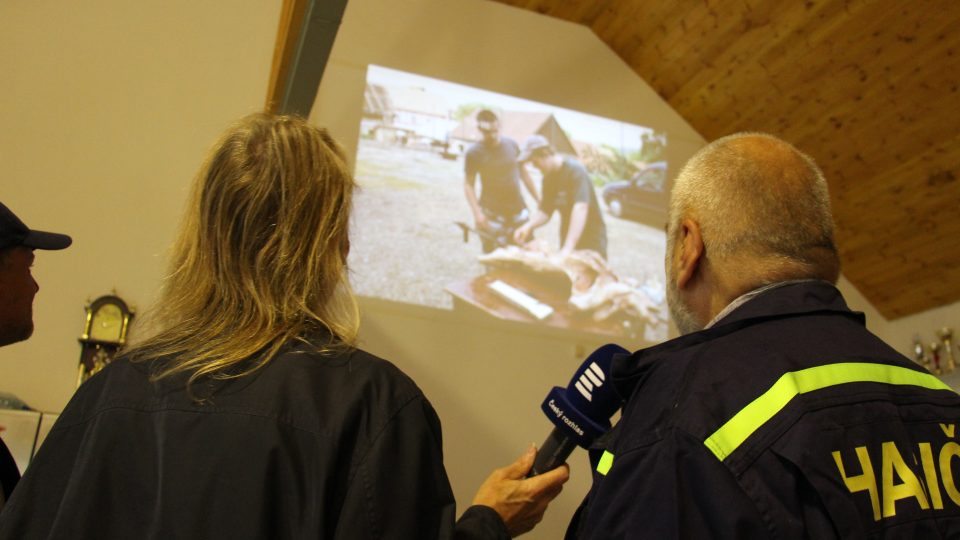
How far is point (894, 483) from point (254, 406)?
869mm

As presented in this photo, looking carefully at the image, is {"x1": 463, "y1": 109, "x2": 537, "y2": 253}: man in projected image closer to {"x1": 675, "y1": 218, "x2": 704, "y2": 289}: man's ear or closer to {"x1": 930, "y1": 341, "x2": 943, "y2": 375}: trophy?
{"x1": 930, "y1": 341, "x2": 943, "y2": 375}: trophy

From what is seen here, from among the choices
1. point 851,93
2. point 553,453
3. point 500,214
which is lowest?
point 553,453

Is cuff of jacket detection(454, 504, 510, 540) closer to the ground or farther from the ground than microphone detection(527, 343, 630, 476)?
closer to the ground

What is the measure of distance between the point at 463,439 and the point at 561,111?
2.56 m

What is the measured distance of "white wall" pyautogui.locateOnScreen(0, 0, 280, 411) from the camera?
513 centimetres

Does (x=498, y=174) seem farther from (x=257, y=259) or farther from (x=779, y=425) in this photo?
(x=779, y=425)

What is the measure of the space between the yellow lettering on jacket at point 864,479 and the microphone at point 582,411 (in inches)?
22.8

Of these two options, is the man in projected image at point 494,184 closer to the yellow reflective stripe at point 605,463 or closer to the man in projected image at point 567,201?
the man in projected image at point 567,201

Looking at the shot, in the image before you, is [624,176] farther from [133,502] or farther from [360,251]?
[133,502]

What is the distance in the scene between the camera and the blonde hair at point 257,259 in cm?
131

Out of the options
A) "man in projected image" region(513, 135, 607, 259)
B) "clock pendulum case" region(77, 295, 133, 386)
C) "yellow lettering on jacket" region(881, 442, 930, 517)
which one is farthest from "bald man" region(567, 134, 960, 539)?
"man in projected image" region(513, 135, 607, 259)

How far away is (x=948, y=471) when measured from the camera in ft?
4.28

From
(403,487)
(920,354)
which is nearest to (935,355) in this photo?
(920,354)

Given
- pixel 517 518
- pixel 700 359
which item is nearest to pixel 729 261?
pixel 700 359
